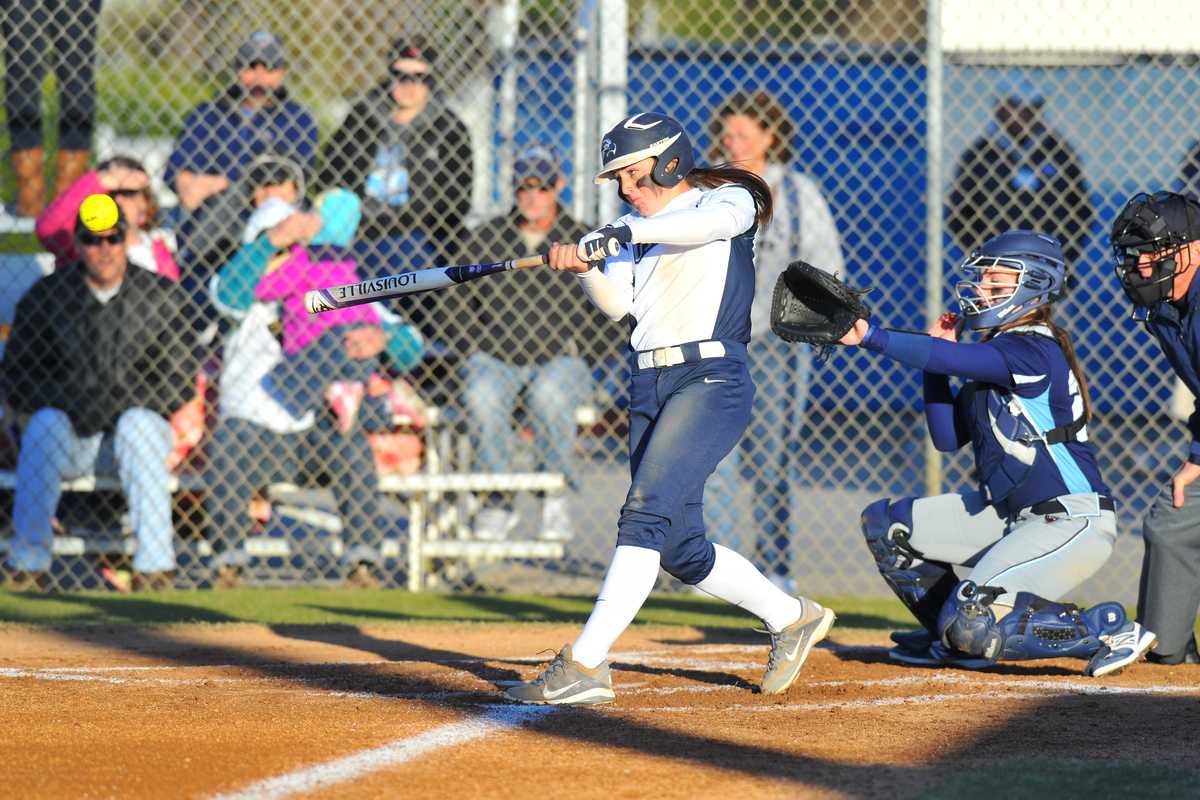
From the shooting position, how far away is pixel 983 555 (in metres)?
5.17

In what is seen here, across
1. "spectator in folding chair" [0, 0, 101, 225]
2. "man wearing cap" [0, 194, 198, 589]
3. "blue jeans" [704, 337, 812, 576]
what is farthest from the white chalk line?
"spectator in folding chair" [0, 0, 101, 225]

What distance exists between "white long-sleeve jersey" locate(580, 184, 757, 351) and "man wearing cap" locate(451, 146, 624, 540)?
2.84 metres

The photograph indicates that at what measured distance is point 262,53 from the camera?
8180 mm

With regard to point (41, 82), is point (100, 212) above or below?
below

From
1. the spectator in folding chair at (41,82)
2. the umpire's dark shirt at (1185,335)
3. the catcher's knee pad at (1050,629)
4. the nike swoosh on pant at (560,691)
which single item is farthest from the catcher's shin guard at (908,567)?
the spectator in folding chair at (41,82)

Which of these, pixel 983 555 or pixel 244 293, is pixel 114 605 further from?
pixel 983 555

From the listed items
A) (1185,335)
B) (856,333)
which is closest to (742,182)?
(856,333)

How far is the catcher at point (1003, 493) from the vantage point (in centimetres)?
484

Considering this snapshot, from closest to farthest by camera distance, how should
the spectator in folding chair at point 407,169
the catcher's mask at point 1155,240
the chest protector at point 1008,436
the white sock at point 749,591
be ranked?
the white sock at point 749,591
the chest protector at point 1008,436
the catcher's mask at point 1155,240
the spectator in folding chair at point 407,169

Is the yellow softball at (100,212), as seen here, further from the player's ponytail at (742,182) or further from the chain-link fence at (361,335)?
the player's ponytail at (742,182)

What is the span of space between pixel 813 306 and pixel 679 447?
71 centimetres

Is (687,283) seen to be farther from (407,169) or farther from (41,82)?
(41,82)

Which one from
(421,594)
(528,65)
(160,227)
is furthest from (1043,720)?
(528,65)

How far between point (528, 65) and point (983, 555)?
533 cm
